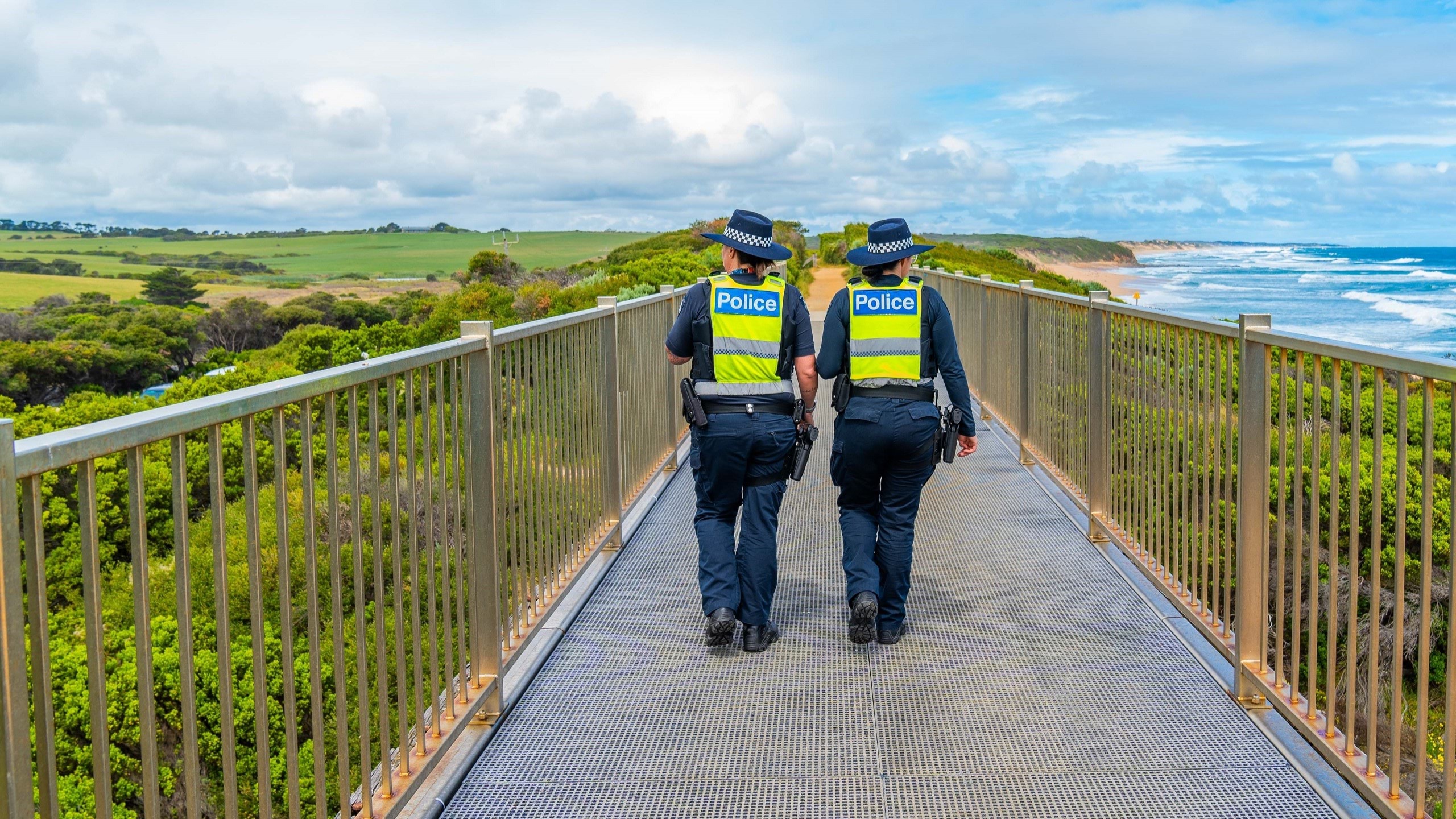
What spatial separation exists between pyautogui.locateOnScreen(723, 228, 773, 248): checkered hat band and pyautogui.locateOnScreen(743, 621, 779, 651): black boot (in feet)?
5.38

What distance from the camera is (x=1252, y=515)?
177 inches

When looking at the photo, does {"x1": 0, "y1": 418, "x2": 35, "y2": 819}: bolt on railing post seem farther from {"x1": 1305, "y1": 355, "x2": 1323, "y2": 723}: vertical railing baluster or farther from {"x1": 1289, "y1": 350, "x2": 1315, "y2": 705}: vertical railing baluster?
{"x1": 1289, "y1": 350, "x2": 1315, "y2": 705}: vertical railing baluster

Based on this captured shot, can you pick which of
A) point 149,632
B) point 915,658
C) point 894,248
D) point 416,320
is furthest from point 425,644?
point 416,320

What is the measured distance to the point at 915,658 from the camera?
5047 mm

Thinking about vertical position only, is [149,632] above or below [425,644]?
above

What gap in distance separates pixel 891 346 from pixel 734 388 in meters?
0.70

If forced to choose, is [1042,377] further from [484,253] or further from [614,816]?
[484,253]

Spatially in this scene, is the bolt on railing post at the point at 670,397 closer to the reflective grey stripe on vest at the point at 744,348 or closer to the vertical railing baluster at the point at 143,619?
the reflective grey stripe on vest at the point at 744,348

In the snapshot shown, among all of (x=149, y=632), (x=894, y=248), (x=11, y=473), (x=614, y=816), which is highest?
(x=894, y=248)

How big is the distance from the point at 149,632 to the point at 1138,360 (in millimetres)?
4967

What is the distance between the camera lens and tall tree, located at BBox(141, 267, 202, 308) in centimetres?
12562

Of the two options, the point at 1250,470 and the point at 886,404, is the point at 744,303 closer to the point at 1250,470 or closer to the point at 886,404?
the point at 886,404

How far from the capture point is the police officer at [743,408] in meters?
5.15

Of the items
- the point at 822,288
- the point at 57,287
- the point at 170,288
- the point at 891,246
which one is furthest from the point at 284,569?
the point at 57,287
